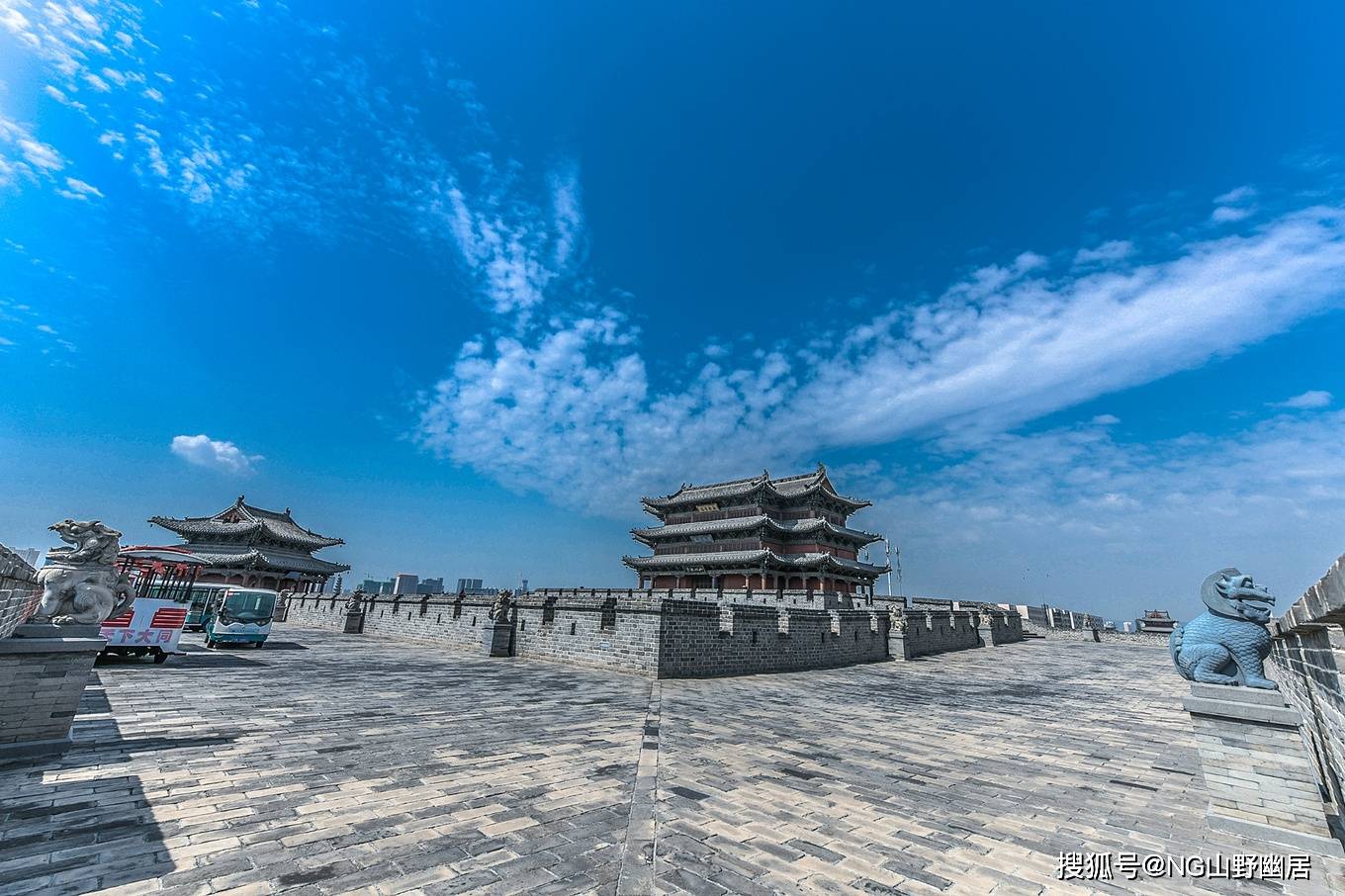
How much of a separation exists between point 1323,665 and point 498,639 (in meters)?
17.9

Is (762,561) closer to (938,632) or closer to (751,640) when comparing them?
(938,632)

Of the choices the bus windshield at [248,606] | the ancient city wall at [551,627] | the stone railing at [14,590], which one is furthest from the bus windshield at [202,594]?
the stone railing at [14,590]

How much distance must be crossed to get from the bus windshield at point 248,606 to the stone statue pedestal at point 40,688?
14.0 metres

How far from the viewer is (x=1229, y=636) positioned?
4.47 meters

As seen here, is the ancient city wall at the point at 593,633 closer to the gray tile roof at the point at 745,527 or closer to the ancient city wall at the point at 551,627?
the ancient city wall at the point at 551,627

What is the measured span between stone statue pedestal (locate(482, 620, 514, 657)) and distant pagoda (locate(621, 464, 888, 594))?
19.6 m

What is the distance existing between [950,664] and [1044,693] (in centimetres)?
707

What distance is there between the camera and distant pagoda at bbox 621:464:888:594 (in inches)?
1391

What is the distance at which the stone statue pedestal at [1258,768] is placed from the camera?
3921mm

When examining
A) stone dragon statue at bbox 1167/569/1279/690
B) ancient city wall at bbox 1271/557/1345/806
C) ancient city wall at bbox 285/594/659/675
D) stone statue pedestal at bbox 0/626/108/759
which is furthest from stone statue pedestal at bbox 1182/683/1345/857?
ancient city wall at bbox 285/594/659/675

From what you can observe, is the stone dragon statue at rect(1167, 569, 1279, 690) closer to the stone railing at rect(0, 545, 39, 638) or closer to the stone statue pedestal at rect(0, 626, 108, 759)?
the stone statue pedestal at rect(0, 626, 108, 759)

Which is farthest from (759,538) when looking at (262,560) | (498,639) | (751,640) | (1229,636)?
(262,560)

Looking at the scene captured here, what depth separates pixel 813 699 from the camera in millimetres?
11117

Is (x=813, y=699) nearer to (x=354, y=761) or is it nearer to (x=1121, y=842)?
(x=1121, y=842)
